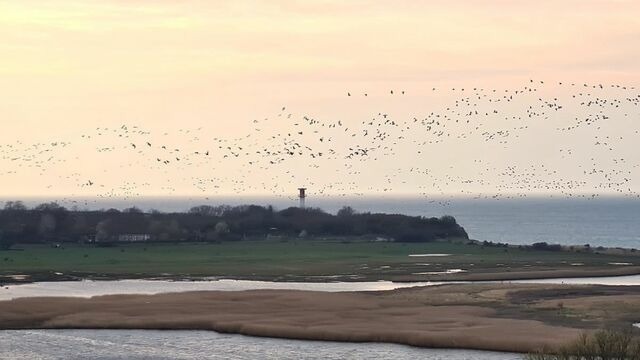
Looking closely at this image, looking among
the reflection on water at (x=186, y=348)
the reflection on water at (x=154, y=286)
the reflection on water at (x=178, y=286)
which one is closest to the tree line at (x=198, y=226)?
the reflection on water at (x=154, y=286)

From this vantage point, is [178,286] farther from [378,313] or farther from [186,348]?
[186,348]

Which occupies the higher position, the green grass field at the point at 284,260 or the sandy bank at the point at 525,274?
the green grass field at the point at 284,260

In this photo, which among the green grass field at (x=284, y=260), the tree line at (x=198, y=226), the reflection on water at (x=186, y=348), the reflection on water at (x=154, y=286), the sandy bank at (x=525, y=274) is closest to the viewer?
the reflection on water at (x=186, y=348)

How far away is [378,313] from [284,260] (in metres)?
49.1

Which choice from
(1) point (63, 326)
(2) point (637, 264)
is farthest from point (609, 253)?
(1) point (63, 326)

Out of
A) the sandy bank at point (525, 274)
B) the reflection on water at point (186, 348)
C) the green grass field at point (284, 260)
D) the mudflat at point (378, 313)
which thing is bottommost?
the reflection on water at point (186, 348)

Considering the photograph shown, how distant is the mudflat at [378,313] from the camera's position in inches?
2450

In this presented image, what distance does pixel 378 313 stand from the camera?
237 ft

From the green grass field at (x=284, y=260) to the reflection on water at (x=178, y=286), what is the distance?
4.92 m

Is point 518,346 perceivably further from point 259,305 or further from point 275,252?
point 275,252

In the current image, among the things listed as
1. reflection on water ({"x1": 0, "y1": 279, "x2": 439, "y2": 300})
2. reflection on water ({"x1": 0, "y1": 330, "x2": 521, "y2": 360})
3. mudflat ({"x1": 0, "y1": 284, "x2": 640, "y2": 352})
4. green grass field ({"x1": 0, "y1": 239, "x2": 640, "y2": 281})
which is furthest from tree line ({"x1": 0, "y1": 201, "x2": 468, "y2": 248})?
reflection on water ({"x1": 0, "y1": 330, "x2": 521, "y2": 360})

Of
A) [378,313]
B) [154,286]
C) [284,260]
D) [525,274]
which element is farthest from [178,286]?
[284,260]

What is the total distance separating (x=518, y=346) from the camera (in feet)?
191

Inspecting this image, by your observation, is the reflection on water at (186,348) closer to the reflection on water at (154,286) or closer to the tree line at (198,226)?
the reflection on water at (154,286)
